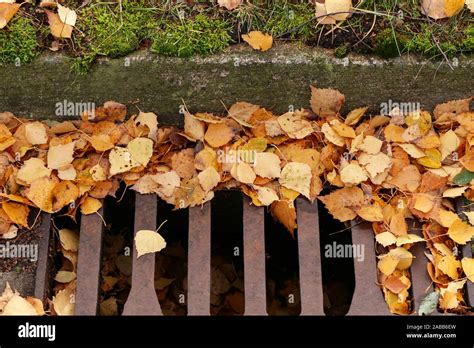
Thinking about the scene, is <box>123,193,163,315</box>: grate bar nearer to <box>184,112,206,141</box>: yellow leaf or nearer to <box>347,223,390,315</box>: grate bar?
<box>184,112,206,141</box>: yellow leaf

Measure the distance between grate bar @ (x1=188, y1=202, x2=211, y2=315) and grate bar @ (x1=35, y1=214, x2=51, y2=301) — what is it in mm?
389

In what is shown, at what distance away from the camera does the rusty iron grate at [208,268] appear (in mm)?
1868

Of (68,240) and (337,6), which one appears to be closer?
(337,6)

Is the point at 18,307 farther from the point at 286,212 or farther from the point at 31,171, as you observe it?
the point at 286,212

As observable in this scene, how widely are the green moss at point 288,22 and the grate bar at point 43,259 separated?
0.80 metres

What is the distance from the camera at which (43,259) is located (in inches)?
75.3

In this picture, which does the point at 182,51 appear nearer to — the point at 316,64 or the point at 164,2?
the point at 164,2

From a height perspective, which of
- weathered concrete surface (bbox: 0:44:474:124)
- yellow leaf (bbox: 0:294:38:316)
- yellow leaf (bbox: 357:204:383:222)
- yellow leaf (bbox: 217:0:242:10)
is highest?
yellow leaf (bbox: 217:0:242:10)

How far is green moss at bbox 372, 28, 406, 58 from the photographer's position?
186cm

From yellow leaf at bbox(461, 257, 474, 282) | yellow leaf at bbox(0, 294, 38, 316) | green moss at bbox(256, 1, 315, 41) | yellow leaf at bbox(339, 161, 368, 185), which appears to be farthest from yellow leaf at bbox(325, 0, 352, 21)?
yellow leaf at bbox(0, 294, 38, 316)

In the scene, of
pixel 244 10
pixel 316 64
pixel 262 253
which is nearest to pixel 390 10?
pixel 316 64

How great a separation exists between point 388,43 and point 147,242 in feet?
2.75

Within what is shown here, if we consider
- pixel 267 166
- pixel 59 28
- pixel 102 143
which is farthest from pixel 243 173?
pixel 59 28

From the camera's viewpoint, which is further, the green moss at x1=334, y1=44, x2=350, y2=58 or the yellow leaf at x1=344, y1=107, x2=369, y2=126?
→ the yellow leaf at x1=344, y1=107, x2=369, y2=126
